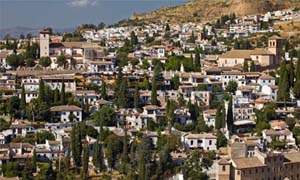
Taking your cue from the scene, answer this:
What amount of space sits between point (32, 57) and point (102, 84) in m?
8.15

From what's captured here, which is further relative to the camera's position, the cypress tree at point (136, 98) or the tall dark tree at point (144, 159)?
the cypress tree at point (136, 98)

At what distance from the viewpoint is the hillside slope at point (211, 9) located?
216ft

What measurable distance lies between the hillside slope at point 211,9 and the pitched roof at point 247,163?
43.6 m

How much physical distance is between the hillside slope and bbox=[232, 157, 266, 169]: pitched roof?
4362 cm

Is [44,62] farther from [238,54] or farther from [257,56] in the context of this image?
[257,56]

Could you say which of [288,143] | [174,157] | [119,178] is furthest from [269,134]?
[119,178]

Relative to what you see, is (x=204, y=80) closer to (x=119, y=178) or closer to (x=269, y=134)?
(x=269, y=134)

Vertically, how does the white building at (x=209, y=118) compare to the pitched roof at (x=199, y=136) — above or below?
above

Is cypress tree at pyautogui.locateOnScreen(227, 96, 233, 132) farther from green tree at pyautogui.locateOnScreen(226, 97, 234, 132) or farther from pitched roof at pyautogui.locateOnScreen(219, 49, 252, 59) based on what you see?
pitched roof at pyautogui.locateOnScreen(219, 49, 252, 59)

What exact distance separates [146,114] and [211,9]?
4343cm

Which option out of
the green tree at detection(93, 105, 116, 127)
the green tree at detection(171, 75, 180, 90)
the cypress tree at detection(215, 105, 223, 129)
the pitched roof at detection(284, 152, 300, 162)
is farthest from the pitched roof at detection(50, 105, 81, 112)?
the pitched roof at detection(284, 152, 300, 162)

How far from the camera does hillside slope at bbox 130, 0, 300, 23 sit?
216ft

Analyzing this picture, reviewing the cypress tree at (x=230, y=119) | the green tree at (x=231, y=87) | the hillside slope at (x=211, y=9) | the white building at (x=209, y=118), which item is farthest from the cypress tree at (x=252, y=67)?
the hillside slope at (x=211, y=9)

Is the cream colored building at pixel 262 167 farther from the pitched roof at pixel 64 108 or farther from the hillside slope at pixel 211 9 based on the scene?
the hillside slope at pixel 211 9
